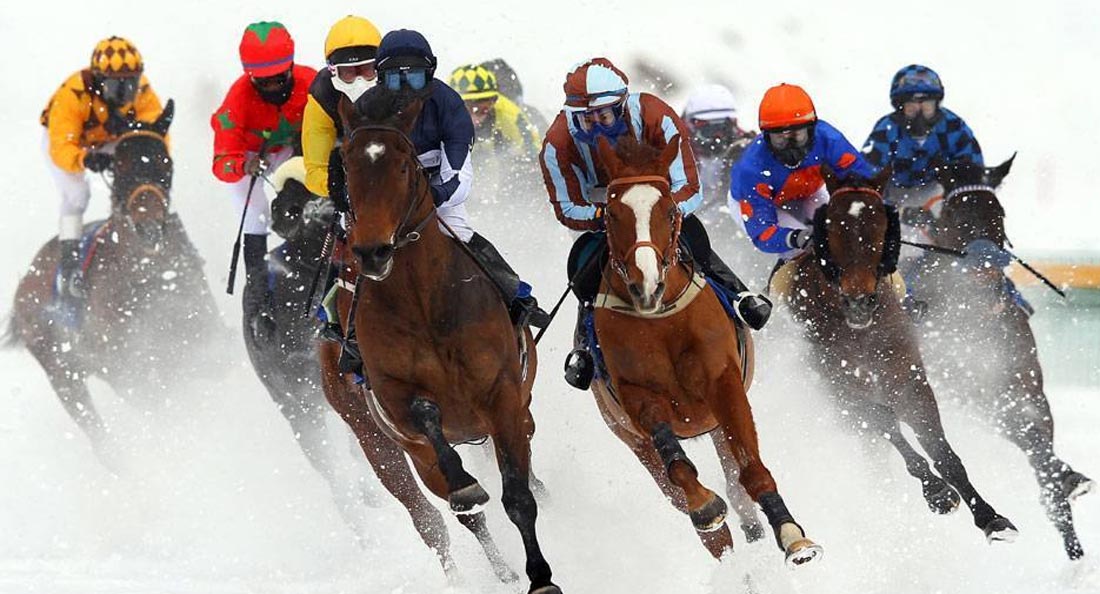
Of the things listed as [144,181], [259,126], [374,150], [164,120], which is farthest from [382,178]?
[164,120]

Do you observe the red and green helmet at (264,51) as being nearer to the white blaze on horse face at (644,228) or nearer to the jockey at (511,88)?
the white blaze on horse face at (644,228)

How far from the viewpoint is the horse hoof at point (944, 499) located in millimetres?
7344

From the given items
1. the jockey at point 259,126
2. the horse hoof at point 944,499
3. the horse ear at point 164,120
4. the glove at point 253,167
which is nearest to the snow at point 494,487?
the horse hoof at point 944,499

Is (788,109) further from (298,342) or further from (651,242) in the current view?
(298,342)

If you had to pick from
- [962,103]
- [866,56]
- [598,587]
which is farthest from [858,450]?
[866,56]

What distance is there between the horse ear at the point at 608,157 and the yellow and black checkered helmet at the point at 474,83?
6451 mm

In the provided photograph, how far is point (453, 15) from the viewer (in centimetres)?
2227

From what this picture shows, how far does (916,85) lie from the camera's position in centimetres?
958

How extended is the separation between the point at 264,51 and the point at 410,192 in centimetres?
325

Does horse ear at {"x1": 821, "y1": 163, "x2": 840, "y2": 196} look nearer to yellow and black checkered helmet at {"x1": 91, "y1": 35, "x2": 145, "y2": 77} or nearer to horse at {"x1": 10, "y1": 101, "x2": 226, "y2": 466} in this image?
horse at {"x1": 10, "y1": 101, "x2": 226, "y2": 466}

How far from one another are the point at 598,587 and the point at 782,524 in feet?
4.98

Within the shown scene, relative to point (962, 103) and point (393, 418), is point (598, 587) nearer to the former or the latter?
point (393, 418)

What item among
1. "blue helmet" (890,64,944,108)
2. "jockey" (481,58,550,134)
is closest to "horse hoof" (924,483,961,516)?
"blue helmet" (890,64,944,108)

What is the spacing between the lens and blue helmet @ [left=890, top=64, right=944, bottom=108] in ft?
31.4
